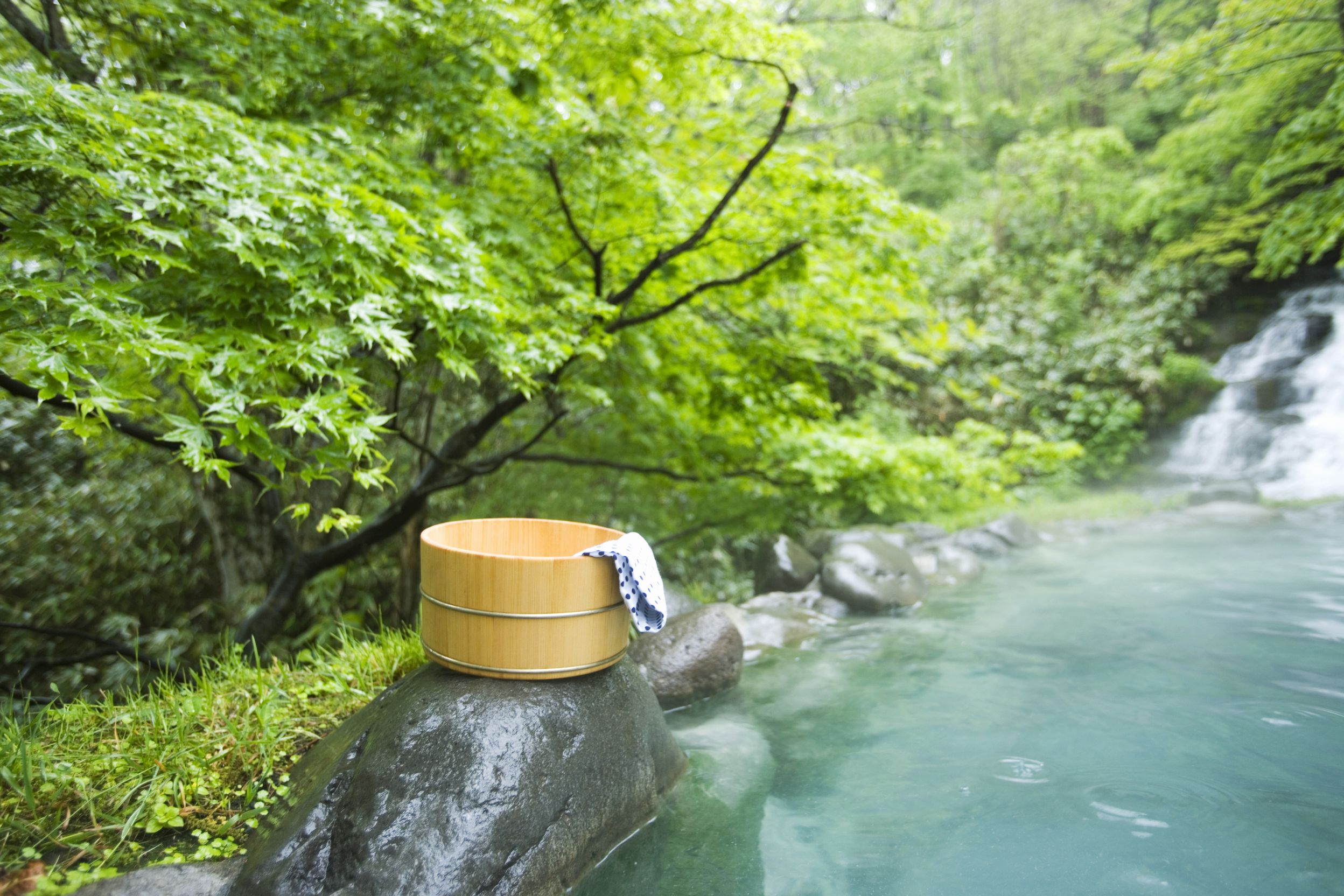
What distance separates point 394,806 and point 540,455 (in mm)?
2726

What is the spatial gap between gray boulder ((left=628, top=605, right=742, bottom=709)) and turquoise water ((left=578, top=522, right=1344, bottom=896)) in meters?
0.12

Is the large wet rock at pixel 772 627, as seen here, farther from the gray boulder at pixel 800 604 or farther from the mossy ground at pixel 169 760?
the mossy ground at pixel 169 760

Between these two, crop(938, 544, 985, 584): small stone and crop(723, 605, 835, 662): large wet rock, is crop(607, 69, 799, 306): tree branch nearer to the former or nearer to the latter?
crop(723, 605, 835, 662): large wet rock

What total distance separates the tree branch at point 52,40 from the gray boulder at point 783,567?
18.1 feet

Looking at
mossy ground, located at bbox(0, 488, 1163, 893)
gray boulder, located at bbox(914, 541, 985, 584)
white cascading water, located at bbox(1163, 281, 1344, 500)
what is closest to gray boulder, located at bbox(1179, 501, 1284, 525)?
white cascading water, located at bbox(1163, 281, 1344, 500)

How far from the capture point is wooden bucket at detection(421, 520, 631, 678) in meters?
2.33

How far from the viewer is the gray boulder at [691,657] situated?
3.84m

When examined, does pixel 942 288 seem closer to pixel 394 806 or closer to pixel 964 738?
pixel 964 738

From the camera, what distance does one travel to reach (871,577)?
5.95 meters

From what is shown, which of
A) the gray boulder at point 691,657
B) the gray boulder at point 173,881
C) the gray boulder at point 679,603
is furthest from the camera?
the gray boulder at point 679,603

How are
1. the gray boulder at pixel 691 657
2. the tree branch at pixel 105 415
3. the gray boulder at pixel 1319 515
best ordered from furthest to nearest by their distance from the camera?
the gray boulder at pixel 1319 515 → the gray boulder at pixel 691 657 → the tree branch at pixel 105 415

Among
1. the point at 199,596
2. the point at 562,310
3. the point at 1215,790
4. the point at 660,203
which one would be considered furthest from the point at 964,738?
the point at 199,596

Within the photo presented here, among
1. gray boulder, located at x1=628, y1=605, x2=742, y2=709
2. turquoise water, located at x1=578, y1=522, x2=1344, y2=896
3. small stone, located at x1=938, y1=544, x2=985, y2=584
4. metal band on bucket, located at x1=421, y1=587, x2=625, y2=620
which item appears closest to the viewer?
metal band on bucket, located at x1=421, y1=587, x2=625, y2=620

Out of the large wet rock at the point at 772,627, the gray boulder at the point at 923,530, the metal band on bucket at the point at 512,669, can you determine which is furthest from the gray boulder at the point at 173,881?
the gray boulder at the point at 923,530
